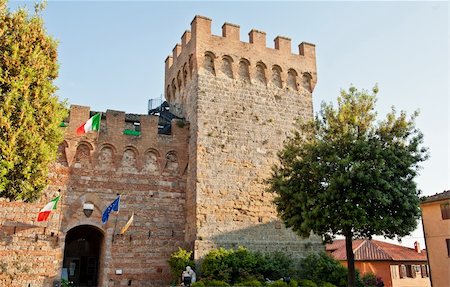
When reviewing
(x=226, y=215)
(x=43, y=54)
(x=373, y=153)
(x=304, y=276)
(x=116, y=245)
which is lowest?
(x=304, y=276)

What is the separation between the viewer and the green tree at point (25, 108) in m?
10.6

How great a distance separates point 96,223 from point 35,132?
5.61 metres

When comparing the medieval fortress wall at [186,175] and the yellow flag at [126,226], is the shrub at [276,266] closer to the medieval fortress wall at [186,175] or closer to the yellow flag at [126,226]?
the medieval fortress wall at [186,175]

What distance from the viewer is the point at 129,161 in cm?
1689

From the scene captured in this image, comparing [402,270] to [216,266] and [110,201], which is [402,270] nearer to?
[216,266]

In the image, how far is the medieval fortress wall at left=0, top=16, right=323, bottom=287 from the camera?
15016 millimetres

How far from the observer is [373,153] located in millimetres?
12742

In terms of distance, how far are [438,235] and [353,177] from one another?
14.2 m

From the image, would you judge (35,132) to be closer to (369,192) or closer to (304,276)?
(369,192)

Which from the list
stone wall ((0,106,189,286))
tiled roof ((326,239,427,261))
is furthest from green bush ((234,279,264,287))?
tiled roof ((326,239,427,261))

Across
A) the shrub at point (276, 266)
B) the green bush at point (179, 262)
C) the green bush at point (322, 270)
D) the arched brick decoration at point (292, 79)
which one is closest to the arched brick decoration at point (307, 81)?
the arched brick decoration at point (292, 79)

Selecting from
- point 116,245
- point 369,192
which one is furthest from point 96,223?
point 369,192

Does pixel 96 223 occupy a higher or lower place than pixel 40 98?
lower

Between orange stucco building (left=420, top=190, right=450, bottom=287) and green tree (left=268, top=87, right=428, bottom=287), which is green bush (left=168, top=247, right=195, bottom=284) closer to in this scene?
green tree (left=268, top=87, right=428, bottom=287)
